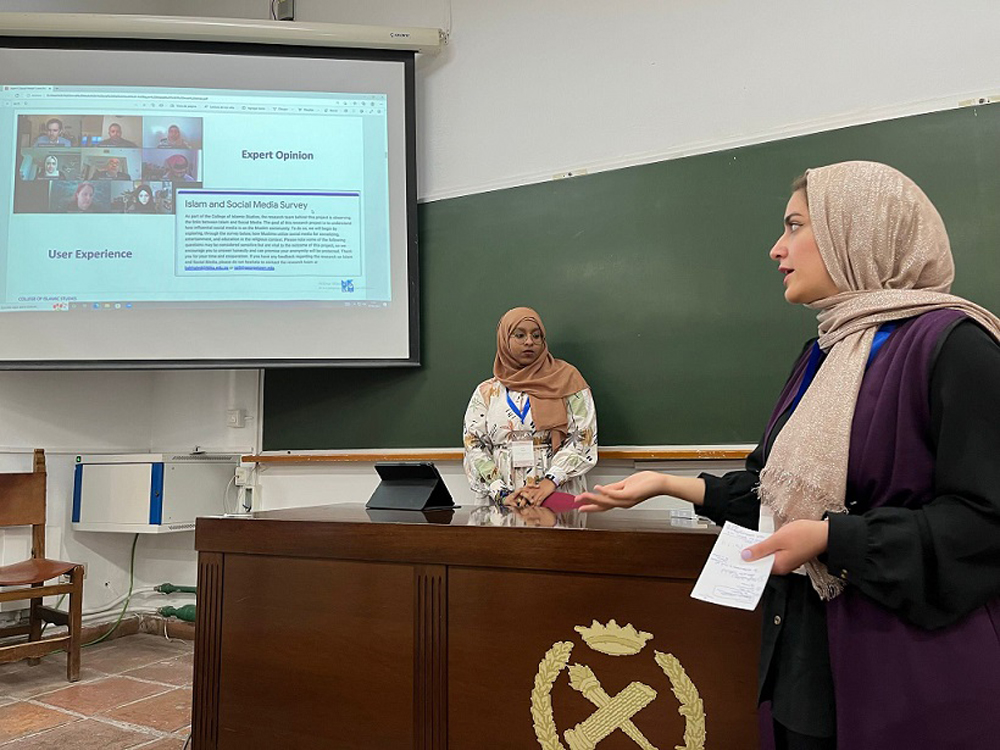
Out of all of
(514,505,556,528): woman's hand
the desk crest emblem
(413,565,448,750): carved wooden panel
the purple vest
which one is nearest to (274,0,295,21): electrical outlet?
(514,505,556,528): woman's hand

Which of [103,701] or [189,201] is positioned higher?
[189,201]

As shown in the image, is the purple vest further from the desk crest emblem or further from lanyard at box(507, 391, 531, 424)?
lanyard at box(507, 391, 531, 424)

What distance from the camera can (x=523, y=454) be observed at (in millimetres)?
2781

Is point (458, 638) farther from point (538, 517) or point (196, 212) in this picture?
point (196, 212)

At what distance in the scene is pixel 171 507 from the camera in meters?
3.65

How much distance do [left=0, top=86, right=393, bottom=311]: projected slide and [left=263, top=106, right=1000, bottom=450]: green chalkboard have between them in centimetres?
38

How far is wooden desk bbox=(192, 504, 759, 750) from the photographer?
1.36m

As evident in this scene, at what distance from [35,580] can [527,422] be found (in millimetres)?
2057

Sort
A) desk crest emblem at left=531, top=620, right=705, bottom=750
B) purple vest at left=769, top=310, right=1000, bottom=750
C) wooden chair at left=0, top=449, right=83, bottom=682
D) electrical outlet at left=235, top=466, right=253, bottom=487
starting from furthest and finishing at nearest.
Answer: electrical outlet at left=235, top=466, right=253, bottom=487 → wooden chair at left=0, top=449, right=83, bottom=682 → desk crest emblem at left=531, top=620, right=705, bottom=750 → purple vest at left=769, top=310, right=1000, bottom=750

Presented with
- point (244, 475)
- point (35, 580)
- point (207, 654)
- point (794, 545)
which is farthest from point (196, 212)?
point (794, 545)

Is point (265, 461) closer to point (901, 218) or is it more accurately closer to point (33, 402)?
point (33, 402)

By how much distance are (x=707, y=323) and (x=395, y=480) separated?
1.40 metres

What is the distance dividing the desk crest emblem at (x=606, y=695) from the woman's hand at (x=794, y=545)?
504 mm

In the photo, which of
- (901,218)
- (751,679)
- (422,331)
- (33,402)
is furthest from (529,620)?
(33,402)
